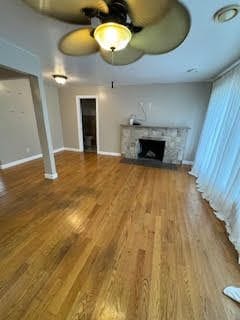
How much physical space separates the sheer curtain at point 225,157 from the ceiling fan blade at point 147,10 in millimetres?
1752

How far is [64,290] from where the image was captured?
4.11ft

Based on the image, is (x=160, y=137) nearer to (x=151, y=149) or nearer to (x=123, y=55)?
(x=151, y=149)

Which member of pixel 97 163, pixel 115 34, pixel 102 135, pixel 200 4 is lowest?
pixel 97 163

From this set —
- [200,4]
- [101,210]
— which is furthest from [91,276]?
[200,4]

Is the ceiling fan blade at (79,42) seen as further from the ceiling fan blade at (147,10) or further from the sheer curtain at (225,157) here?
the sheer curtain at (225,157)

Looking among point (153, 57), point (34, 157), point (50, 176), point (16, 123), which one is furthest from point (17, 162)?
point (153, 57)

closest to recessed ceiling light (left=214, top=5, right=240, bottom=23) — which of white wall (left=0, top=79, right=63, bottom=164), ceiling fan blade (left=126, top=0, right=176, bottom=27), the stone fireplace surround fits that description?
ceiling fan blade (left=126, top=0, right=176, bottom=27)

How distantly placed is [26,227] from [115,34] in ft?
7.59

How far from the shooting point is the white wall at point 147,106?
4262mm

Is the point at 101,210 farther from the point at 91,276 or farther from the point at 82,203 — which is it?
the point at 91,276

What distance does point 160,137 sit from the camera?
4492 mm

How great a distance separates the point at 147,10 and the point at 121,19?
0.21 m

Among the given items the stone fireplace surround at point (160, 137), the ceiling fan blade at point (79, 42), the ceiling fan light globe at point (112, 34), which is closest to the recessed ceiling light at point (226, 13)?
the ceiling fan light globe at point (112, 34)

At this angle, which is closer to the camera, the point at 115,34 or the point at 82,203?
the point at 115,34
